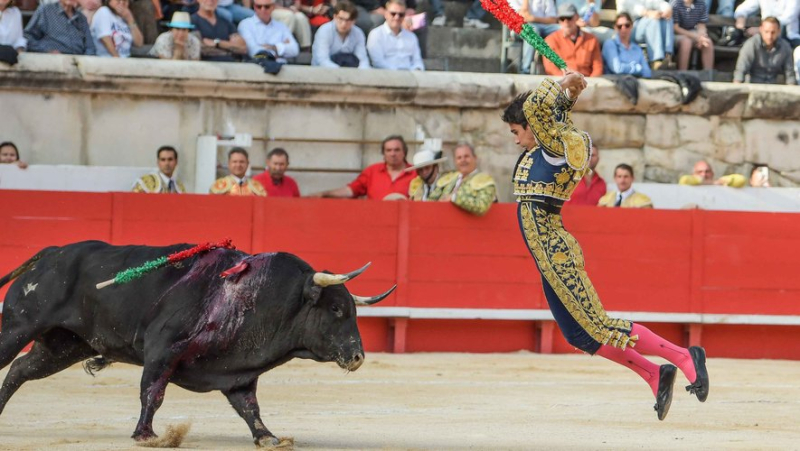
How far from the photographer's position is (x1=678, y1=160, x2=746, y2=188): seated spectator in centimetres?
1091

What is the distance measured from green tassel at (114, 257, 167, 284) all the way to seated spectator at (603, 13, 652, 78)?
6.31 meters

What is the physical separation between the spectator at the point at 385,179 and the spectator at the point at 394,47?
3.67 feet

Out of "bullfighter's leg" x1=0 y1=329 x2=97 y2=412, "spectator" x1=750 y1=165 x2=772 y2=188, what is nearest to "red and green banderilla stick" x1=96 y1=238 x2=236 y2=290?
"bullfighter's leg" x1=0 y1=329 x2=97 y2=412

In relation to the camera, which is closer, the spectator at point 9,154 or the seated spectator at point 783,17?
the spectator at point 9,154

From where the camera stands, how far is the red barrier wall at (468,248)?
9461 mm

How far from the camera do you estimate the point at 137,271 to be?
5699 mm

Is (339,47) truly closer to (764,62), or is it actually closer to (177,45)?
(177,45)

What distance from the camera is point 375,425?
637 cm

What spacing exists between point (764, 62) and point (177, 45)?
15.1 ft

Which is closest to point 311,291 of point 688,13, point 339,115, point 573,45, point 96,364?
point 96,364

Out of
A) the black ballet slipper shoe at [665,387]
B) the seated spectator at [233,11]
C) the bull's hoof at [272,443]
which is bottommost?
the bull's hoof at [272,443]

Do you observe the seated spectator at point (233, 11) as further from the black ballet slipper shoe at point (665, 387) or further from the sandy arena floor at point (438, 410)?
the black ballet slipper shoe at point (665, 387)

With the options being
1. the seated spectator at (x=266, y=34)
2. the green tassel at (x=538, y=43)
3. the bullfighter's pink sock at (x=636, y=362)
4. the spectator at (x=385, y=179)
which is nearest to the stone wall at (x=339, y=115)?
the seated spectator at (x=266, y=34)

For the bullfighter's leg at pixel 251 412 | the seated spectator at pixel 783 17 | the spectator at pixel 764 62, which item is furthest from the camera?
the seated spectator at pixel 783 17
